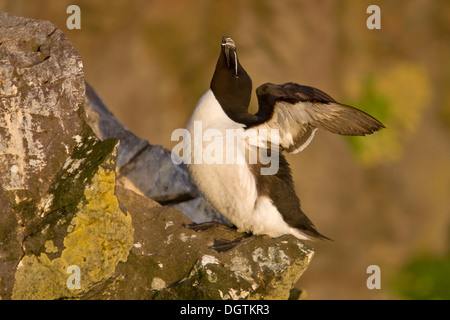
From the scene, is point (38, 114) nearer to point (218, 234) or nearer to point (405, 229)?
point (218, 234)

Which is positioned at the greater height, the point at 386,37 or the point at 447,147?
the point at 386,37

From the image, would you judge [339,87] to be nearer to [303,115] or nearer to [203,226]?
[203,226]

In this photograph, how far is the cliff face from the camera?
334 cm

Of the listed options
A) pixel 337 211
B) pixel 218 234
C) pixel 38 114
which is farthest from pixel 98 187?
pixel 337 211

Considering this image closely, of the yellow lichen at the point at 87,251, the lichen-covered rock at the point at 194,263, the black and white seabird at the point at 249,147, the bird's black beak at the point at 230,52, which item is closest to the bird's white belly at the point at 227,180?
the black and white seabird at the point at 249,147

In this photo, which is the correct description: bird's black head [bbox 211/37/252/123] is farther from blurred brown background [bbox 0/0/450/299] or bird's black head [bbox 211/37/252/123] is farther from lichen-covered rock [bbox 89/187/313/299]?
blurred brown background [bbox 0/0/450/299]

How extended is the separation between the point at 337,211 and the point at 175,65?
450cm

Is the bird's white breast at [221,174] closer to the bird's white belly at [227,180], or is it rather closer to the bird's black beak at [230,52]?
the bird's white belly at [227,180]

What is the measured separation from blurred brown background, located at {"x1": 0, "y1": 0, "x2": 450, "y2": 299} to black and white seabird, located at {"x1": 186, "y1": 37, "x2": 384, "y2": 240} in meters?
6.80

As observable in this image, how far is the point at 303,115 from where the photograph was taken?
11.9 feet

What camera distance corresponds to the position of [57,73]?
3.61 m

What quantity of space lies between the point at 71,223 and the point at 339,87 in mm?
9375

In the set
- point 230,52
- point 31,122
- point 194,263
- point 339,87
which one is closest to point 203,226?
point 194,263

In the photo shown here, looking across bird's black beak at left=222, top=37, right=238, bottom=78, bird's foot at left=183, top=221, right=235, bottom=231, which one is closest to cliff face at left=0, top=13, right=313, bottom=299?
bird's foot at left=183, top=221, right=235, bottom=231
